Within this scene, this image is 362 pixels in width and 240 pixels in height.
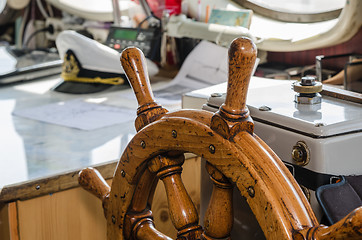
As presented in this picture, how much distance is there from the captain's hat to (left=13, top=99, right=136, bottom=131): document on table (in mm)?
188

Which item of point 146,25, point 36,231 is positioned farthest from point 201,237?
point 146,25

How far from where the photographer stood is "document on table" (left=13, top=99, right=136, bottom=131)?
1.49 metres

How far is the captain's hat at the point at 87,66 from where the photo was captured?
192cm

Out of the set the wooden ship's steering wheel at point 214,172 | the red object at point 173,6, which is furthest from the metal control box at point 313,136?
the red object at point 173,6

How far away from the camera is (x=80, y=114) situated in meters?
1.60

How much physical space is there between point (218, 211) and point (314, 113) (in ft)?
0.71

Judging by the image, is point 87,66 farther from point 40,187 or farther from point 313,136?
point 313,136

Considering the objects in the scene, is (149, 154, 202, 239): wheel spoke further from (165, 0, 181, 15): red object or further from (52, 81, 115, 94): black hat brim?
(165, 0, 181, 15): red object

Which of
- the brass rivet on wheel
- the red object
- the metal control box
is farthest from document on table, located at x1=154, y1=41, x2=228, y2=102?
the brass rivet on wheel

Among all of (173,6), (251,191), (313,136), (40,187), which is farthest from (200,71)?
(251,191)

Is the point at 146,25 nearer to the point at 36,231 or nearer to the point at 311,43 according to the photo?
the point at 311,43

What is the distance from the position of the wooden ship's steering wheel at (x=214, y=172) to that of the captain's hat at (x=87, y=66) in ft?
3.89

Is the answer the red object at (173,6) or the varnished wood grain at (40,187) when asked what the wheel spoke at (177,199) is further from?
the red object at (173,6)

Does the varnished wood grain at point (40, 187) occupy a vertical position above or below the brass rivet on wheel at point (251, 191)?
below
